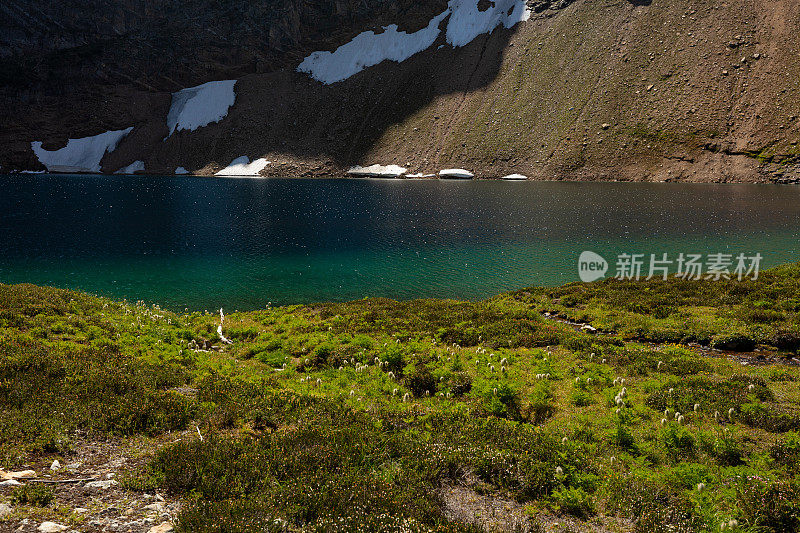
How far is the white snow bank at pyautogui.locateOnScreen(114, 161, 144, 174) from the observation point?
168 meters

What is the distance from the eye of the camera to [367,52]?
577 ft

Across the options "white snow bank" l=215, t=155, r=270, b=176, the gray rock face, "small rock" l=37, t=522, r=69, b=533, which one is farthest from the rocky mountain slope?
"small rock" l=37, t=522, r=69, b=533

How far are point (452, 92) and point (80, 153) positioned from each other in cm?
14740

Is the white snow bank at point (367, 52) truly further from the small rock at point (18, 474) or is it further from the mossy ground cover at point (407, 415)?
the small rock at point (18, 474)

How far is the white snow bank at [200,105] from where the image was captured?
174 metres

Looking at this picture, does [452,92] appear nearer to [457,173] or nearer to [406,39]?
[457,173]

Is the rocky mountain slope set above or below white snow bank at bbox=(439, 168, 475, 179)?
above

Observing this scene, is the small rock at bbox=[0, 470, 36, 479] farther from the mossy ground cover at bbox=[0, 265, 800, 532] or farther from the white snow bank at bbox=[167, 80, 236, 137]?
the white snow bank at bbox=[167, 80, 236, 137]

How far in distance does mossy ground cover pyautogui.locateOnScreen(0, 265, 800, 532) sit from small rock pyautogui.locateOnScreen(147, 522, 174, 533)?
22 centimetres

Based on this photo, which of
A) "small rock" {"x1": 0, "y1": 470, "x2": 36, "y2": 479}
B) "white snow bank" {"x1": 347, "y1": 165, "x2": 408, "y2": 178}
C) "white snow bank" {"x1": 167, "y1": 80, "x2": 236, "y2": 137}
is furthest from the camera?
"white snow bank" {"x1": 167, "y1": 80, "x2": 236, "y2": 137}

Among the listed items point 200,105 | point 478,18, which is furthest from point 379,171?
point 200,105

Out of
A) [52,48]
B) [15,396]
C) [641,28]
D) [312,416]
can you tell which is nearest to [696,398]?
[312,416]

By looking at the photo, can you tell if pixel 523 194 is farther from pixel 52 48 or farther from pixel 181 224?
pixel 52 48

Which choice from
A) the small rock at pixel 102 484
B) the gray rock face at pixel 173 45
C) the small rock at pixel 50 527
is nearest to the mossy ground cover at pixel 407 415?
the small rock at pixel 102 484
